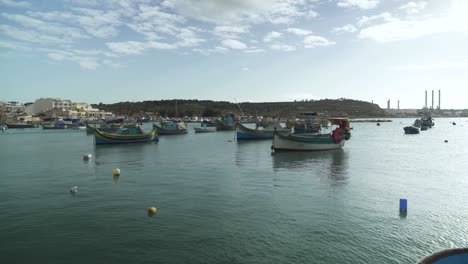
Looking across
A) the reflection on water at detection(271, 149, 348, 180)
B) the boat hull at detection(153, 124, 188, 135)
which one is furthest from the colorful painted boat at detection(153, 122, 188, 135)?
the reflection on water at detection(271, 149, 348, 180)

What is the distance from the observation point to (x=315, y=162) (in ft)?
94.7

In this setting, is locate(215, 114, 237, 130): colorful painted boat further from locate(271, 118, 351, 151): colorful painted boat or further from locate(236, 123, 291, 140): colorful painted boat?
locate(271, 118, 351, 151): colorful painted boat

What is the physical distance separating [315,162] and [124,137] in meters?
27.8

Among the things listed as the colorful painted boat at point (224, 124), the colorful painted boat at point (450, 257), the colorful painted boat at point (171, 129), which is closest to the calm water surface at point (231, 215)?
the colorful painted boat at point (450, 257)

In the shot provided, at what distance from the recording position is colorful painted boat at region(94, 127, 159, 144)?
4584cm

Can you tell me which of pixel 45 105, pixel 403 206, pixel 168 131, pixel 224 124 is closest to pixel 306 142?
pixel 403 206

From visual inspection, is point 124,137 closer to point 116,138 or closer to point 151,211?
point 116,138

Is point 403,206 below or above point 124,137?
below

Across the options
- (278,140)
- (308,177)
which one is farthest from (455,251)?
(278,140)

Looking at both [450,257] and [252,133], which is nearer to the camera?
[450,257]

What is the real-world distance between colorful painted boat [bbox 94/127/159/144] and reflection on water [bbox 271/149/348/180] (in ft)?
72.0

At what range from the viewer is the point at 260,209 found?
46.6ft

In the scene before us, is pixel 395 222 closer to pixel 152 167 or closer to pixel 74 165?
pixel 152 167

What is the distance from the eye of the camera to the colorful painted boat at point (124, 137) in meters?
45.8
